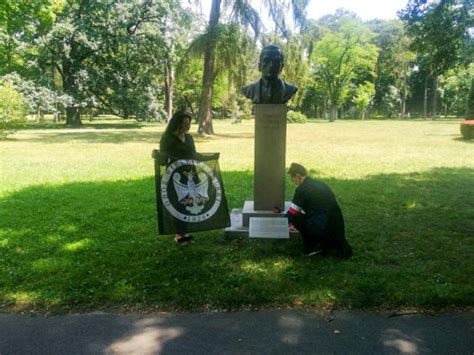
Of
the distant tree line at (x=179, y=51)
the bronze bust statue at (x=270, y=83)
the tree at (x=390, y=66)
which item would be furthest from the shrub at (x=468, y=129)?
the tree at (x=390, y=66)

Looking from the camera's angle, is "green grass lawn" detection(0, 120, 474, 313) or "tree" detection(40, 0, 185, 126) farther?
"tree" detection(40, 0, 185, 126)

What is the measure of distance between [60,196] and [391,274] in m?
6.61

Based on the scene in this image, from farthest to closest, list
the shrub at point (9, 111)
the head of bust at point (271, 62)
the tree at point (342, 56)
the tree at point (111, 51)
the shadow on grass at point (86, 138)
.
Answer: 1. the tree at point (342, 56)
2. the tree at point (111, 51)
3. the shadow on grass at point (86, 138)
4. the shrub at point (9, 111)
5. the head of bust at point (271, 62)

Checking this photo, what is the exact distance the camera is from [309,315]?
3.90m

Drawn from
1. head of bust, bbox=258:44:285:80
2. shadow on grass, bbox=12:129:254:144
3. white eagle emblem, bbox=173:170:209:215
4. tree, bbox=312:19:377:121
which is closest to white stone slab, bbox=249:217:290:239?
white eagle emblem, bbox=173:170:209:215

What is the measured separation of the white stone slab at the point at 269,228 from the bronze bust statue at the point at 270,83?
1.67 meters

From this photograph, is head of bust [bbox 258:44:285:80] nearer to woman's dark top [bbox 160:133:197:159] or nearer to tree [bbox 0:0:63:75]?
woman's dark top [bbox 160:133:197:159]

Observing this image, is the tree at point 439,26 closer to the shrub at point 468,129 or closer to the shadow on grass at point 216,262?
the shadow on grass at point 216,262

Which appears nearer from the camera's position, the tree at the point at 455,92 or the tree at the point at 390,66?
the tree at the point at 455,92

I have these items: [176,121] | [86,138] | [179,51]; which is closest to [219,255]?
[176,121]

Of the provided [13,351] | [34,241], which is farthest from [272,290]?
[34,241]

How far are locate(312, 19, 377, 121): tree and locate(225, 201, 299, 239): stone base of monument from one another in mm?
46715

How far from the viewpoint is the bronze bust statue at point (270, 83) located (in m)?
5.92

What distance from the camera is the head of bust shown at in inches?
233
